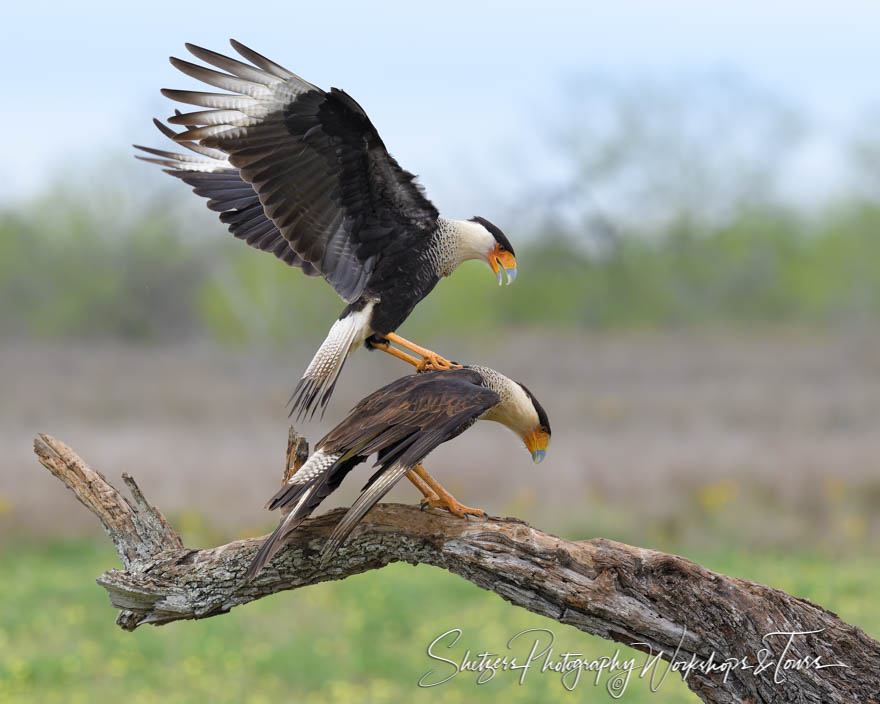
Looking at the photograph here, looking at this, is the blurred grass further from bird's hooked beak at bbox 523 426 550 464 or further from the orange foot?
the orange foot

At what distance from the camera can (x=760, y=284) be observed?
115ft

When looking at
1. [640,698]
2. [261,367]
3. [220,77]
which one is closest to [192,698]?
[640,698]

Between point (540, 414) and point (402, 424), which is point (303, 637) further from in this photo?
point (402, 424)

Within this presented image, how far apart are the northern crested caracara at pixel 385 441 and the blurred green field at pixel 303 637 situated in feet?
17.8

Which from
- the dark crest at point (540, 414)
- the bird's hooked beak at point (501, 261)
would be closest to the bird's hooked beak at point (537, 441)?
the dark crest at point (540, 414)

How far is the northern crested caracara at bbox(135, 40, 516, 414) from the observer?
172 inches

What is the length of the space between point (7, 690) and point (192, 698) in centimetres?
168

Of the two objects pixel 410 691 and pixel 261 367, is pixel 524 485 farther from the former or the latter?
pixel 261 367

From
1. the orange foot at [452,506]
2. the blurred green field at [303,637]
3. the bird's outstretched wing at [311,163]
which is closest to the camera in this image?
the orange foot at [452,506]

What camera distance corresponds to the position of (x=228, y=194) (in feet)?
17.5

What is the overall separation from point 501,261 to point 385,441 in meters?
1.38

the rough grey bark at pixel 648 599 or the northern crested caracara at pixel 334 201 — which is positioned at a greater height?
the northern crested caracara at pixel 334 201

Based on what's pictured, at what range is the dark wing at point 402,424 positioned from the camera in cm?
374

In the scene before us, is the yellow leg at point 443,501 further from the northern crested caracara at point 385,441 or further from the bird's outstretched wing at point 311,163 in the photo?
the bird's outstretched wing at point 311,163
